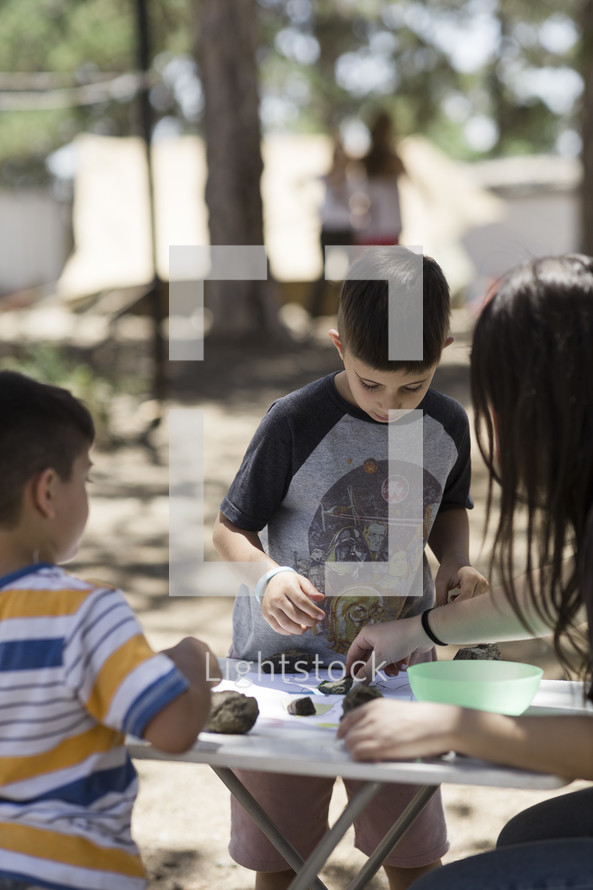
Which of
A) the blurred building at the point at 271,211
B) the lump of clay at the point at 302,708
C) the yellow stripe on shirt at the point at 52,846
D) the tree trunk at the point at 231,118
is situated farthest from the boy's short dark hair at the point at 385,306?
the blurred building at the point at 271,211

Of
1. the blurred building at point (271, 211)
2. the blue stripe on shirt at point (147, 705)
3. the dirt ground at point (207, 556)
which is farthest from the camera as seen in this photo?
the blurred building at point (271, 211)

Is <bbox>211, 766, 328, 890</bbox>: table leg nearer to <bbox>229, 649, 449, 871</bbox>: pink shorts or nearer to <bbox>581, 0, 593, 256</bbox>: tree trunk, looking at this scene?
<bbox>229, 649, 449, 871</bbox>: pink shorts

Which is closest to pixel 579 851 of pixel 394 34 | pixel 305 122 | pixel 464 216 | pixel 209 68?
pixel 209 68

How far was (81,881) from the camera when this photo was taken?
4.33ft

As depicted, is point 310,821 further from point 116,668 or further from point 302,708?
point 116,668

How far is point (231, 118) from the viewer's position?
9.64m

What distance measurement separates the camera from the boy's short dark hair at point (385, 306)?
1.84 metres

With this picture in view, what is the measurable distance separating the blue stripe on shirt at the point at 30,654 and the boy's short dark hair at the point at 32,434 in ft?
0.57

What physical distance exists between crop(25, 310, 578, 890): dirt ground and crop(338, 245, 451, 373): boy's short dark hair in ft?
0.37

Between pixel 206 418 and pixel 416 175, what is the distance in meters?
7.42

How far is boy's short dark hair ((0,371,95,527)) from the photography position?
1417 millimetres

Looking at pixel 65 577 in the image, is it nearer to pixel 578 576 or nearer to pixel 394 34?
pixel 578 576

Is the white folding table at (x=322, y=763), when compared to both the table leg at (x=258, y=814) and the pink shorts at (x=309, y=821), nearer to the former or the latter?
the table leg at (x=258, y=814)

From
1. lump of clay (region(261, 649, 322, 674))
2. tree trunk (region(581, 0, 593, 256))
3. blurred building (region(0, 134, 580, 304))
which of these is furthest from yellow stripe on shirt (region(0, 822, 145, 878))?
blurred building (region(0, 134, 580, 304))
